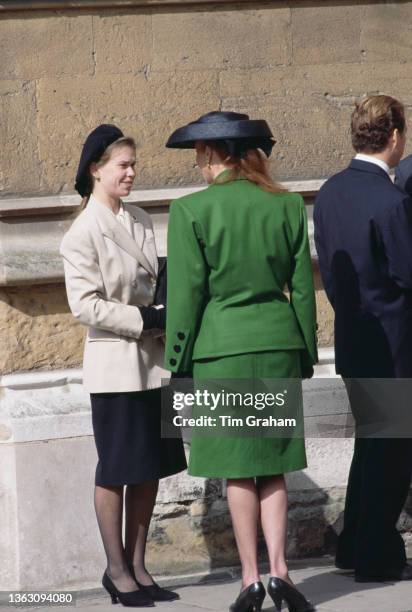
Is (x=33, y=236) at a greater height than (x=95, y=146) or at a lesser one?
lesser

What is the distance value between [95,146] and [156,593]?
171 cm

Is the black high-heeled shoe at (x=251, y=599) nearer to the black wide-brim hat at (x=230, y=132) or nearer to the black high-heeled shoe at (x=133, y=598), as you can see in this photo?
the black high-heeled shoe at (x=133, y=598)

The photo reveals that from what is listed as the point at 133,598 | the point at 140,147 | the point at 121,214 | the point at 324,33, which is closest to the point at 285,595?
the point at 133,598

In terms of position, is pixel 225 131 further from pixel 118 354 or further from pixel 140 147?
pixel 140 147

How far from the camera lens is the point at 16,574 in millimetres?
5477

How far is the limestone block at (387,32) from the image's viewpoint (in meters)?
6.08

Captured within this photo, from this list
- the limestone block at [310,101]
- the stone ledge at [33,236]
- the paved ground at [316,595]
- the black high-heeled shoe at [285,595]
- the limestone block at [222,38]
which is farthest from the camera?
the limestone block at [310,101]


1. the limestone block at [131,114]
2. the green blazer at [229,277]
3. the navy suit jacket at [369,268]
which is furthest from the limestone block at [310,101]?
the green blazer at [229,277]

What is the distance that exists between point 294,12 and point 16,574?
2.67 metres

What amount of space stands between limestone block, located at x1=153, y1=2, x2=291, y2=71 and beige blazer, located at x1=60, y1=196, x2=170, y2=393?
996 millimetres

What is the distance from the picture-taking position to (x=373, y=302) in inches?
204

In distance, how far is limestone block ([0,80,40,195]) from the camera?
5.67m

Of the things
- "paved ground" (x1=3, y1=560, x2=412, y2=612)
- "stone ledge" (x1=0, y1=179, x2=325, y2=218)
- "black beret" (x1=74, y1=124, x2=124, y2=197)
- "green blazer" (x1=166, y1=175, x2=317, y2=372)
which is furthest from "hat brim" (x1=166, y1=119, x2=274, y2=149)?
"paved ground" (x1=3, y1=560, x2=412, y2=612)

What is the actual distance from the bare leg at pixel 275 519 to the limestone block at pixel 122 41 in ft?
6.60
